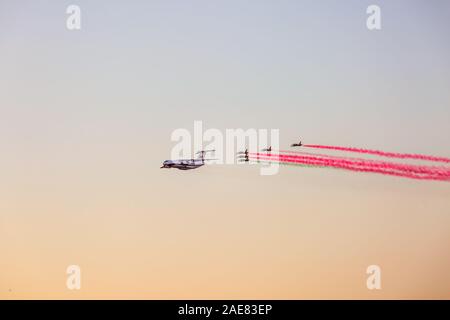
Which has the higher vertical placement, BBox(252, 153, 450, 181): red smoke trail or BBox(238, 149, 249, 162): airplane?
BBox(238, 149, 249, 162): airplane

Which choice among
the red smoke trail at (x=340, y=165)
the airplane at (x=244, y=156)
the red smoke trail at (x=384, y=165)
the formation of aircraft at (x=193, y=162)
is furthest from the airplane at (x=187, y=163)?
the red smoke trail at (x=384, y=165)

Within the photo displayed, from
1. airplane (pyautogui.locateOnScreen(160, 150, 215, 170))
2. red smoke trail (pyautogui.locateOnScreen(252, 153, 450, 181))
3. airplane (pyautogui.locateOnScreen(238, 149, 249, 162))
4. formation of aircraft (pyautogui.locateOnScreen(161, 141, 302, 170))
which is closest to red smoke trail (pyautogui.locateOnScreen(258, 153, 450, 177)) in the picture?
red smoke trail (pyautogui.locateOnScreen(252, 153, 450, 181))

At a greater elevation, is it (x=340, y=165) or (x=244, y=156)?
(x=244, y=156)

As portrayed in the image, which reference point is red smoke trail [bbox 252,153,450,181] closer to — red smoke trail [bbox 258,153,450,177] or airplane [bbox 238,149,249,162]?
red smoke trail [bbox 258,153,450,177]

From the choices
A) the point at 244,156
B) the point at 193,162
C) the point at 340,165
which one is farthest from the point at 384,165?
the point at 193,162

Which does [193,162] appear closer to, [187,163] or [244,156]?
[187,163]

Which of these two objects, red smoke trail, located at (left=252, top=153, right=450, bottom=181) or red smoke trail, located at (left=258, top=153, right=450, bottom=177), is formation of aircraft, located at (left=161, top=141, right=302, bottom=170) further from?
red smoke trail, located at (left=258, top=153, right=450, bottom=177)

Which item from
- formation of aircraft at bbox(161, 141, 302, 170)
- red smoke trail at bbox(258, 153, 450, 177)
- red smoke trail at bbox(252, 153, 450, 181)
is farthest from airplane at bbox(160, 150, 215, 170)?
red smoke trail at bbox(258, 153, 450, 177)
